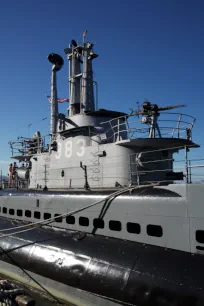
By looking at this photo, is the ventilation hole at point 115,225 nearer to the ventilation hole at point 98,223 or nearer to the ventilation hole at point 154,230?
the ventilation hole at point 98,223

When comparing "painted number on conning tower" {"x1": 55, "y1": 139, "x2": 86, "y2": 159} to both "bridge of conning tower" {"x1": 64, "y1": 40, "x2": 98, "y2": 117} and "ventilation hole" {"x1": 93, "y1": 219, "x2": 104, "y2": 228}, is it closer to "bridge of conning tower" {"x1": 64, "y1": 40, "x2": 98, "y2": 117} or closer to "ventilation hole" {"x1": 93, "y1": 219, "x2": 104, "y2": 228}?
"bridge of conning tower" {"x1": 64, "y1": 40, "x2": 98, "y2": 117}

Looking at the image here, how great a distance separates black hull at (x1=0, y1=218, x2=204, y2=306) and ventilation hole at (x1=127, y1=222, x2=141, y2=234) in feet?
1.17

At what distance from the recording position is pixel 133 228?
8.77m

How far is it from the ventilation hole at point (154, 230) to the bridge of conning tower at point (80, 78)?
9458mm

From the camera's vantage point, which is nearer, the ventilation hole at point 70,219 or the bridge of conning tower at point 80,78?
the ventilation hole at point 70,219

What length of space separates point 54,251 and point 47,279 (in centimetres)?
83

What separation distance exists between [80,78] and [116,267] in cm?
1288

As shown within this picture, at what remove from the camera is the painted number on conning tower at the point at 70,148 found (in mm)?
14148

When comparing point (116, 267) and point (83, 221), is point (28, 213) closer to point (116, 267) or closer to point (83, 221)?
point (83, 221)

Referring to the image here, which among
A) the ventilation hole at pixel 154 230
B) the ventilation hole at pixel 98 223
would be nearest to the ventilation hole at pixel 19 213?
the ventilation hole at pixel 98 223

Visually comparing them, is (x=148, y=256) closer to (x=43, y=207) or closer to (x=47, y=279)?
(x=47, y=279)

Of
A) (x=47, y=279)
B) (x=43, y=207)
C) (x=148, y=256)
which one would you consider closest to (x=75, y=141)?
(x=43, y=207)

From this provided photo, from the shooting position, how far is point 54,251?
949 cm

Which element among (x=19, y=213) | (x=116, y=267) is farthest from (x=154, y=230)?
(x=19, y=213)
